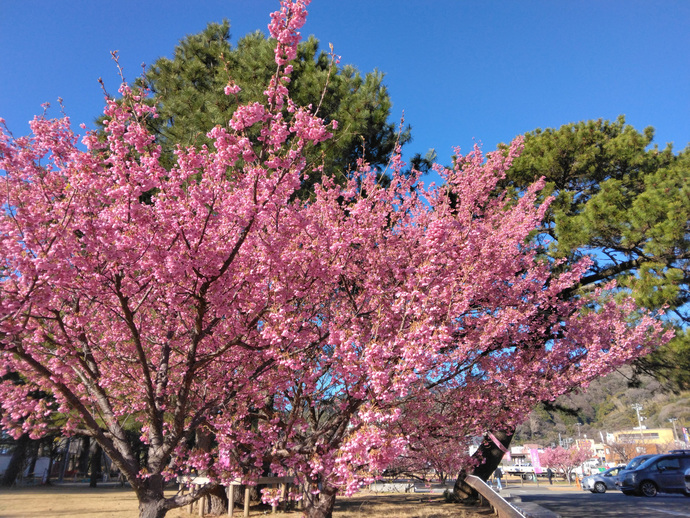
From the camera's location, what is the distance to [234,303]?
4742 millimetres

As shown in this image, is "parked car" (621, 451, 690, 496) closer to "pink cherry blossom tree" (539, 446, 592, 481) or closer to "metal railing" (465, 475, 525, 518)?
"metal railing" (465, 475, 525, 518)

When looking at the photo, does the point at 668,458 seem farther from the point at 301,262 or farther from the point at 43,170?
the point at 43,170

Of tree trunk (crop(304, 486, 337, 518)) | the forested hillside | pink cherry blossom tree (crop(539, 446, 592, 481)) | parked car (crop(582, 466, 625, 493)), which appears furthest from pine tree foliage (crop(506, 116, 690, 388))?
the forested hillside

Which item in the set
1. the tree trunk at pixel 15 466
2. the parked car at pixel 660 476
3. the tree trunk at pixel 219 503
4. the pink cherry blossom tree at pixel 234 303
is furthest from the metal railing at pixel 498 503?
the tree trunk at pixel 15 466

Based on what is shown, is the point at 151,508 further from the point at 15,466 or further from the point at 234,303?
the point at 15,466

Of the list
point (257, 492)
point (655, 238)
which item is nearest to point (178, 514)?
point (257, 492)

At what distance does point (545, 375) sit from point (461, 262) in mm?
3605

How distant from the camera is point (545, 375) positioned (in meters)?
8.07

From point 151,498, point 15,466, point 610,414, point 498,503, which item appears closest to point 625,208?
point 498,503

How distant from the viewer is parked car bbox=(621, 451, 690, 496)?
14.1 meters

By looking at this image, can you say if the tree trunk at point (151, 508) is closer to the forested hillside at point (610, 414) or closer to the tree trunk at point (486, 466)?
the tree trunk at point (486, 466)

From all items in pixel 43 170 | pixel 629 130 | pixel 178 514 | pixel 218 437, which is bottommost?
pixel 178 514

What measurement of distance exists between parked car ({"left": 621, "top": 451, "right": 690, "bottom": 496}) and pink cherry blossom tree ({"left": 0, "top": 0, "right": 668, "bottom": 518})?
10979mm

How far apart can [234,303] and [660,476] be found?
56.8ft
